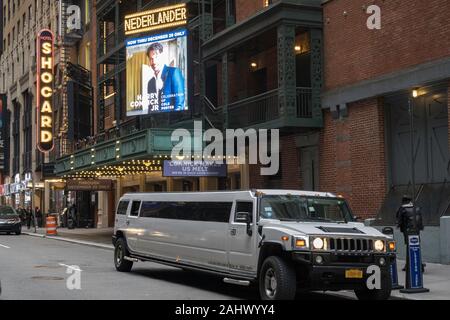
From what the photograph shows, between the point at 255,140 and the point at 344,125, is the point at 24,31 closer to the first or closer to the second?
the point at 255,140

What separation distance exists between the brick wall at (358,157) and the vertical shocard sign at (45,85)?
3077 cm

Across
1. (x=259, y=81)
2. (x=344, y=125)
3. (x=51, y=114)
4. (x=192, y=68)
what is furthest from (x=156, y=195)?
(x=51, y=114)

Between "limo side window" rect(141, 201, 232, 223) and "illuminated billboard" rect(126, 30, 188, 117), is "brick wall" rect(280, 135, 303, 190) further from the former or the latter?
"limo side window" rect(141, 201, 232, 223)

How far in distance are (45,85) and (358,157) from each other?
110 feet

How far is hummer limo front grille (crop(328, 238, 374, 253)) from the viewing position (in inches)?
400

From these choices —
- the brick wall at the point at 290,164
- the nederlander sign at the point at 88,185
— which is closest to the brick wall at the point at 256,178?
→ the brick wall at the point at 290,164

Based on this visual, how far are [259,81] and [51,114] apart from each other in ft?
86.0

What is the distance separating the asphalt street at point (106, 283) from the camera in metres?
11.6

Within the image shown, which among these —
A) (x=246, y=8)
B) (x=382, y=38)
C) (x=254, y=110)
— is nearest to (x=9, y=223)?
(x=254, y=110)

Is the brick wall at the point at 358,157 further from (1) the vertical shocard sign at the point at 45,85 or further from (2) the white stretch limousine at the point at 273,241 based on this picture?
(1) the vertical shocard sign at the point at 45,85

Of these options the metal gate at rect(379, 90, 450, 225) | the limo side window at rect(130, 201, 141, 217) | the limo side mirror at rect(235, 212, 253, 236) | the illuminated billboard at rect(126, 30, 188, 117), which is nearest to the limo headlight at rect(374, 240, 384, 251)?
the limo side mirror at rect(235, 212, 253, 236)

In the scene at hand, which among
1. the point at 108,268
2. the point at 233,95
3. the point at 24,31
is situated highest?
the point at 24,31

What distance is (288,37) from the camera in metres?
21.0

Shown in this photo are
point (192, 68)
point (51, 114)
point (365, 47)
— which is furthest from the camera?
point (51, 114)
